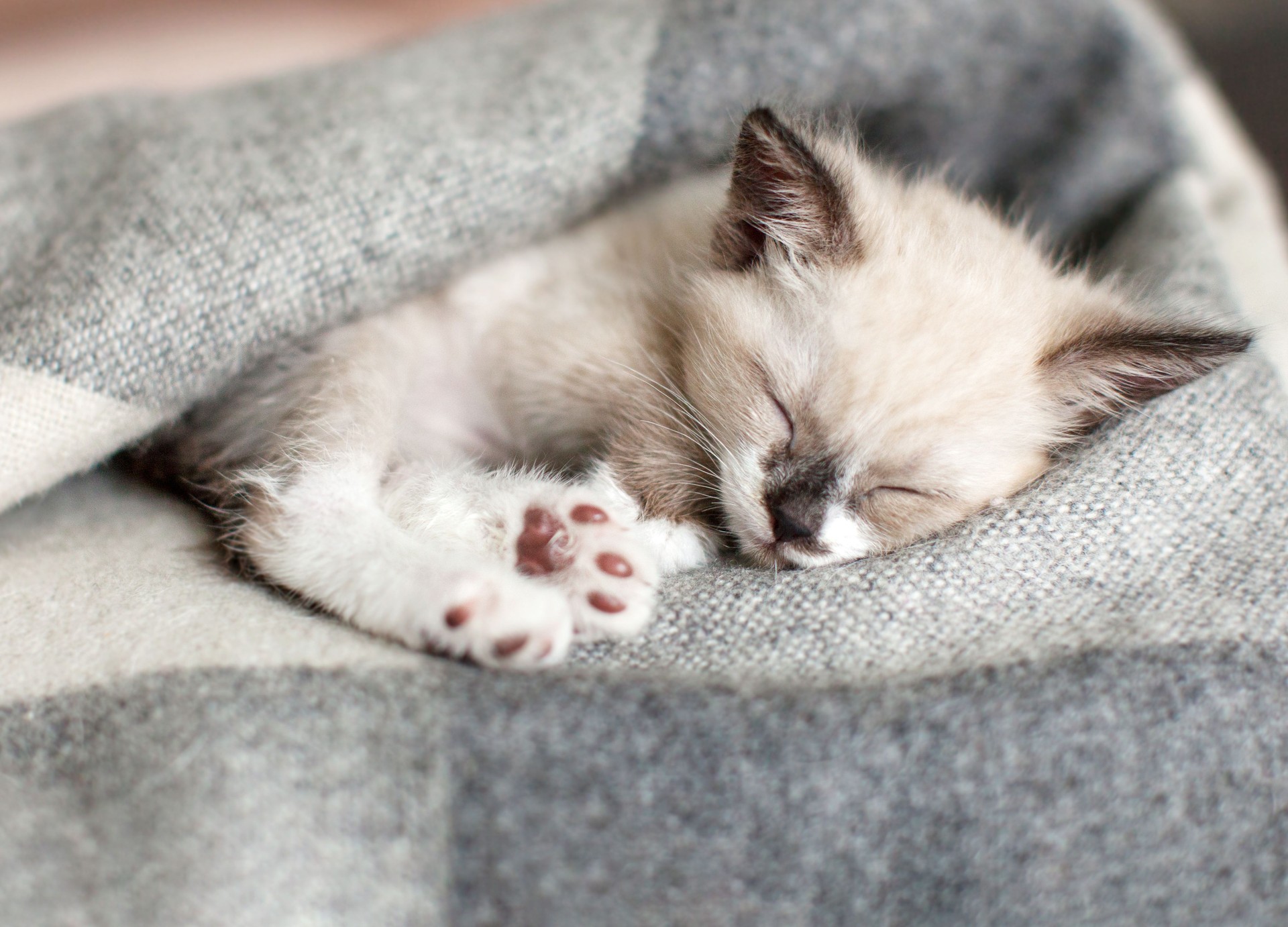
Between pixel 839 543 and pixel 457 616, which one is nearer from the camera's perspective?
pixel 457 616

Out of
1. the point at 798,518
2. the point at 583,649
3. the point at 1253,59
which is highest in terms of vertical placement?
the point at 1253,59

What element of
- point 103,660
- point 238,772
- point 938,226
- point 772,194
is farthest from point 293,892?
point 938,226

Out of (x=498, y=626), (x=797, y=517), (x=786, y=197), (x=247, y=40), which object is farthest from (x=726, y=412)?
(x=247, y=40)

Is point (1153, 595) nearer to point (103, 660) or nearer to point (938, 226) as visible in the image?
point (938, 226)

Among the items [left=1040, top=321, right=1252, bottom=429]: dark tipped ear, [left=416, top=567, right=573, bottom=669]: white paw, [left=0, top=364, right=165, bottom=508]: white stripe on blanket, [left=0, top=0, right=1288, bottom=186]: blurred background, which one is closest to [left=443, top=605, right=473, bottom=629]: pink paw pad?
[left=416, top=567, right=573, bottom=669]: white paw

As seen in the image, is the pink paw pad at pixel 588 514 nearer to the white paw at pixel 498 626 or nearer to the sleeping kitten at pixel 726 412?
the sleeping kitten at pixel 726 412

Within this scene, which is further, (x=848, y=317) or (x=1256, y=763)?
(x=848, y=317)

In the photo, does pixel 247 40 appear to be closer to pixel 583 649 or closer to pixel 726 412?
pixel 726 412

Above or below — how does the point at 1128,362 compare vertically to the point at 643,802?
above
